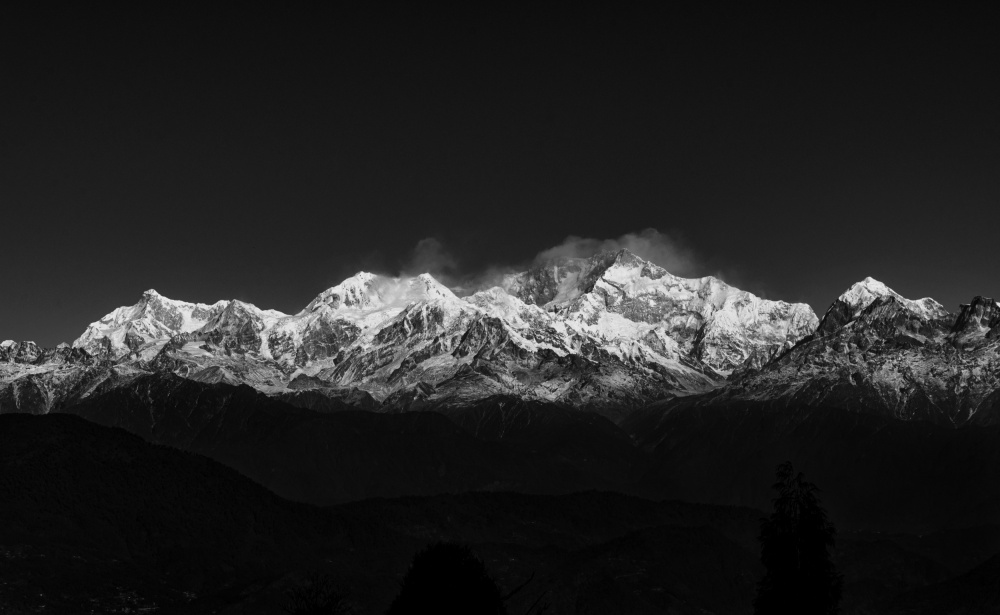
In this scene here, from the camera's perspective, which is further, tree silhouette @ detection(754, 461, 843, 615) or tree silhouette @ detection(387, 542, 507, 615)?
tree silhouette @ detection(387, 542, 507, 615)

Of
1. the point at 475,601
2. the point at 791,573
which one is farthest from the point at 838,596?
the point at 475,601

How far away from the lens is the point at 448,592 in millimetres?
88312

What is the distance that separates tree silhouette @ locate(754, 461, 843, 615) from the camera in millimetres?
80312

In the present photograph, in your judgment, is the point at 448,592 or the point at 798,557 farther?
Result: the point at 448,592

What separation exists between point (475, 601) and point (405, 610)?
4.88 metres

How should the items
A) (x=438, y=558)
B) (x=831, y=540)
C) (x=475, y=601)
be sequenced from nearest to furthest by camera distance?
(x=831, y=540), (x=475, y=601), (x=438, y=558)

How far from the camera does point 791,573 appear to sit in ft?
265

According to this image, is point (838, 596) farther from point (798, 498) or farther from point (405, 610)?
point (405, 610)

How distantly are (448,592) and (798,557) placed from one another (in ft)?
76.3

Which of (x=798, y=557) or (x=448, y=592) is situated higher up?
(x=798, y=557)

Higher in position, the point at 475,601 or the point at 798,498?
the point at 798,498

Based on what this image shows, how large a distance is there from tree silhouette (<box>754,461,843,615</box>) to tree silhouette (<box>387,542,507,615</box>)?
18128 mm

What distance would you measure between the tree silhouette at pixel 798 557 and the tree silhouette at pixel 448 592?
59.5ft

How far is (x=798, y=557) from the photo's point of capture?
265 feet
